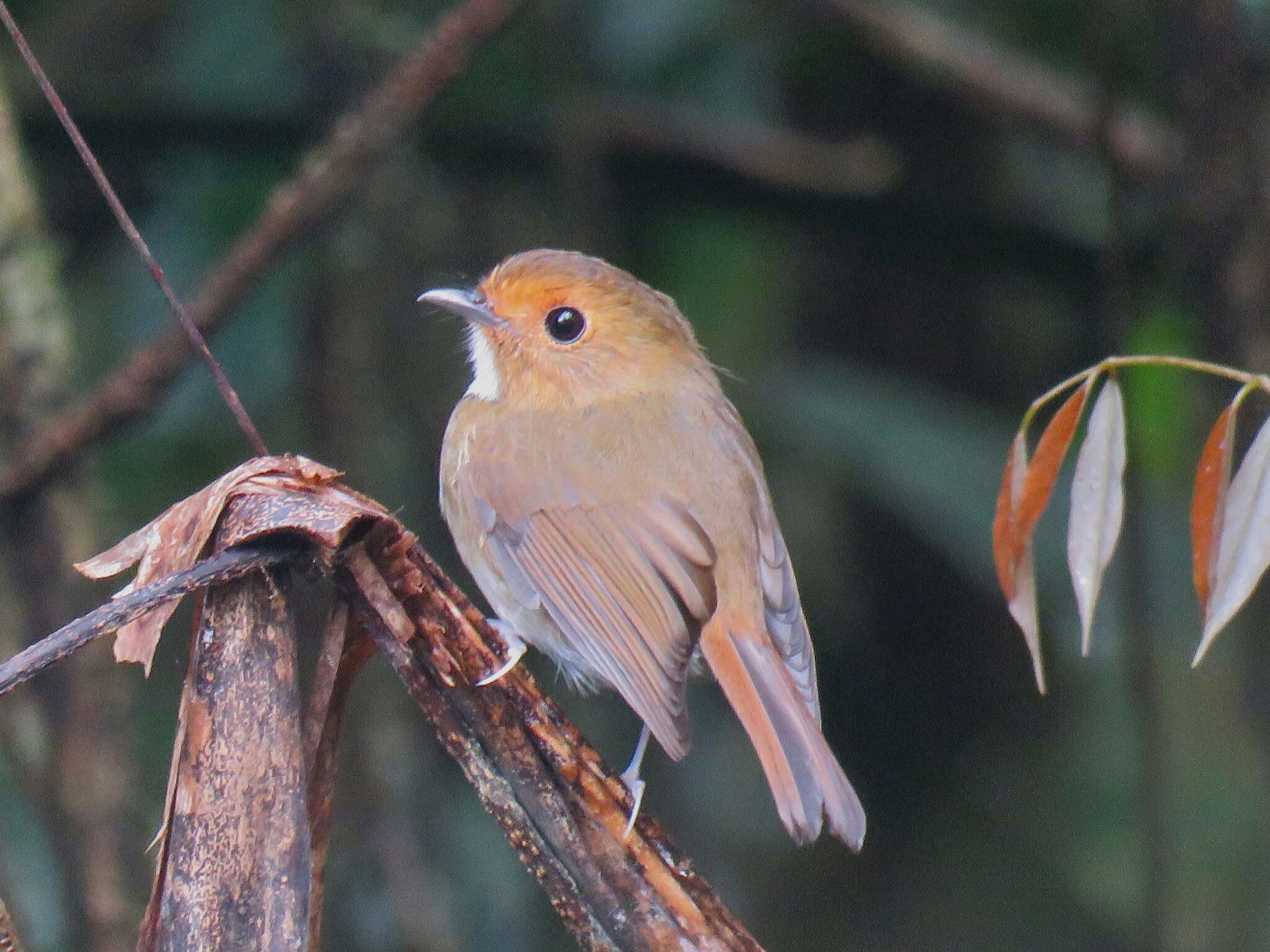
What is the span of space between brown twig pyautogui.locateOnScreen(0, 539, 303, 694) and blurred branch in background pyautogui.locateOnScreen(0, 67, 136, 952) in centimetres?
196

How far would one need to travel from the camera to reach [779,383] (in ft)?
15.7

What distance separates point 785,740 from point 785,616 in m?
0.40

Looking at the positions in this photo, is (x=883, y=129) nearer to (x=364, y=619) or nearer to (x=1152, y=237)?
(x=1152, y=237)

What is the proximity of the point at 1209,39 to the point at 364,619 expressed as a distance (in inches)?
112

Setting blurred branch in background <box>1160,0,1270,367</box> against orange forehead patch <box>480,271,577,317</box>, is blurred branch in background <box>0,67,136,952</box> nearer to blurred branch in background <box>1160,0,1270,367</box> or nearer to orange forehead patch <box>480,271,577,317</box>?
orange forehead patch <box>480,271,577,317</box>

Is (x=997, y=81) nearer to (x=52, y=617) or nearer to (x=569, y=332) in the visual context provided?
(x=569, y=332)

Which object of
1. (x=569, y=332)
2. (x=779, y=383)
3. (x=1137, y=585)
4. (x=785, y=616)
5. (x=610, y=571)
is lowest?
(x=1137, y=585)

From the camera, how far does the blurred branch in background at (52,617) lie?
345 centimetres

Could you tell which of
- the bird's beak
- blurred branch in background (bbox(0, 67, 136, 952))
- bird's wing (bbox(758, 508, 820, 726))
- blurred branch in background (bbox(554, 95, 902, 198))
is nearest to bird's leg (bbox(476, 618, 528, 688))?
bird's wing (bbox(758, 508, 820, 726))

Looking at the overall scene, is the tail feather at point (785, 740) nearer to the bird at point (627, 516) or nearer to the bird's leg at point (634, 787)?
the bird at point (627, 516)

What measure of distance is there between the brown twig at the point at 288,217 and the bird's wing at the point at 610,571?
2.33 ft

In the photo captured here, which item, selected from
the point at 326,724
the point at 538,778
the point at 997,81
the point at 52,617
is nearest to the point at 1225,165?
the point at 997,81

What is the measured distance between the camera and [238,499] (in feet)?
5.78

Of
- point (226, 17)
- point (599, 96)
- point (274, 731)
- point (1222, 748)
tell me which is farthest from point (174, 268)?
point (1222, 748)
